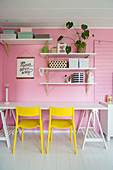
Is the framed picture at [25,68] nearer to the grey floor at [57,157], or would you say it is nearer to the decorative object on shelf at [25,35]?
the decorative object on shelf at [25,35]

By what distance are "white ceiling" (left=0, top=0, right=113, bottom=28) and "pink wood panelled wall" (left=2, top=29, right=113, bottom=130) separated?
0.75 ft

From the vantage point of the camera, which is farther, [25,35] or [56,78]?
[56,78]

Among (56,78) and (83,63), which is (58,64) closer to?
(56,78)

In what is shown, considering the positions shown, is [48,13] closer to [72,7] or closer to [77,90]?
[72,7]

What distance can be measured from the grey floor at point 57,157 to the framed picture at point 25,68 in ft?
4.29

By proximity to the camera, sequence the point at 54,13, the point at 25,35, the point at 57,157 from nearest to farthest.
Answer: the point at 57,157 < the point at 54,13 < the point at 25,35

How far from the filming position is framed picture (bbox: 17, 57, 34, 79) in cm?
284

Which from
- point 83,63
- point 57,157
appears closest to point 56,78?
point 83,63

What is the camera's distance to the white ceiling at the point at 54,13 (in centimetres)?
214

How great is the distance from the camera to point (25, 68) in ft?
9.32

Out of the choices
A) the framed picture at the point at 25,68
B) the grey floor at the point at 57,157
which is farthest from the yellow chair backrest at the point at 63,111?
the framed picture at the point at 25,68

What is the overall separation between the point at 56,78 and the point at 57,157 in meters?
1.52

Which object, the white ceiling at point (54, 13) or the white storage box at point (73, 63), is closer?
the white ceiling at point (54, 13)

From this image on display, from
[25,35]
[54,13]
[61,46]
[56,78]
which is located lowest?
[56,78]
